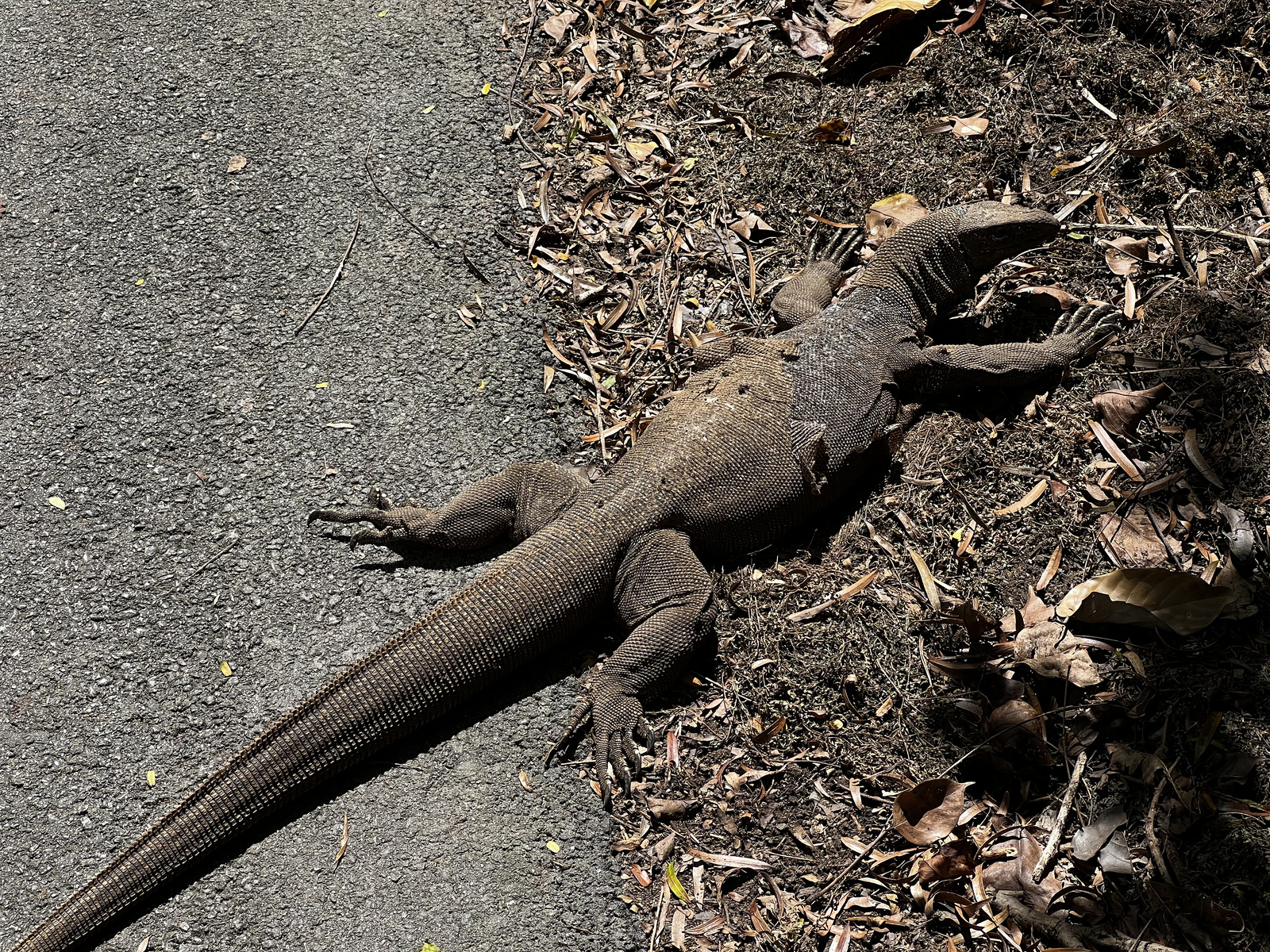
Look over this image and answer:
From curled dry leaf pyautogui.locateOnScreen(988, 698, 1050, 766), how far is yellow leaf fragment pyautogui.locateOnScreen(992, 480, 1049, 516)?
0.96 m

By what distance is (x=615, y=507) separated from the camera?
4.15 metres

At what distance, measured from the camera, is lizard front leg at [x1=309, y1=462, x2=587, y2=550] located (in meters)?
4.33

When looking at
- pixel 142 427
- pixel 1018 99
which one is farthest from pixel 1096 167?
pixel 142 427

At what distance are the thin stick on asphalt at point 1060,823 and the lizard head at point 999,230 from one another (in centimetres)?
254

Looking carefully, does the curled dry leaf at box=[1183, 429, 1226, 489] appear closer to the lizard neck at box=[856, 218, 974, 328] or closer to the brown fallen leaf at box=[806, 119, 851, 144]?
the lizard neck at box=[856, 218, 974, 328]

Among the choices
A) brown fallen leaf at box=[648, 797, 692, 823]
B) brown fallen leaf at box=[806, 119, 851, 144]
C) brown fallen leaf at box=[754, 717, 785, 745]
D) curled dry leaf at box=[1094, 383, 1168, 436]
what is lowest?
brown fallen leaf at box=[648, 797, 692, 823]

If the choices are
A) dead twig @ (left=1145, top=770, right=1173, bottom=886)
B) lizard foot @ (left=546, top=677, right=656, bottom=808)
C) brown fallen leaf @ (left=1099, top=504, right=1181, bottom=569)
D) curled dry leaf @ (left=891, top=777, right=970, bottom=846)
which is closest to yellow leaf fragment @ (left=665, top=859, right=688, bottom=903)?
lizard foot @ (left=546, top=677, right=656, bottom=808)

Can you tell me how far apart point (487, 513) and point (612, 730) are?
1.14 meters

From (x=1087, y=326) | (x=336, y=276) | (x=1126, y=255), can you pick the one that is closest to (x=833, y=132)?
(x=1126, y=255)

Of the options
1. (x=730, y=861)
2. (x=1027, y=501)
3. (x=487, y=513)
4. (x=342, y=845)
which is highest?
(x=487, y=513)

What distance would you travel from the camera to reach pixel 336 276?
17.2ft

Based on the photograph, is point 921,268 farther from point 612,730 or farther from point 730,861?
point 730,861

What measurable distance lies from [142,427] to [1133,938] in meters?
4.78

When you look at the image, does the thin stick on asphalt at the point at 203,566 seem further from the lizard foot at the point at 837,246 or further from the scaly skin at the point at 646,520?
the lizard foot at the point at 837,246
